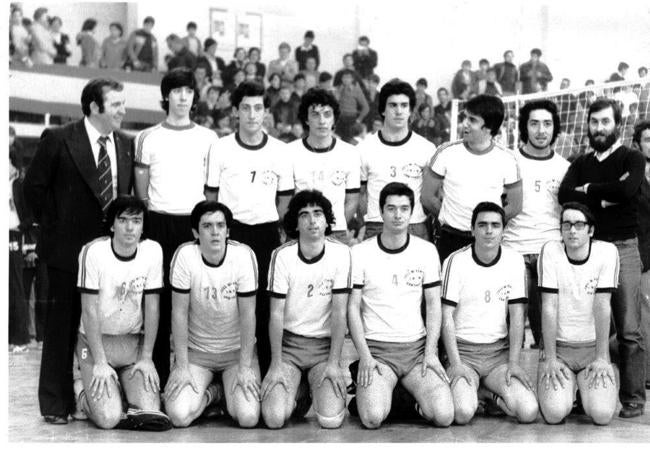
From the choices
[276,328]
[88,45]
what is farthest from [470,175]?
[88,45]

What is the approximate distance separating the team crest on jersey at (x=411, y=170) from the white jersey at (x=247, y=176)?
861mm

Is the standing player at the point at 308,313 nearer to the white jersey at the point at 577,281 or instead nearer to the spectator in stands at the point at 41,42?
the white jersey at the point at 577,281

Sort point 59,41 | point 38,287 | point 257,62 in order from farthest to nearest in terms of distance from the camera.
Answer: point 257,62, point 59,41, point 38,287

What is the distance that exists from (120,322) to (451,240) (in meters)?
2.35

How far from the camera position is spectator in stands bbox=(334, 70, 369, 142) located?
1761 centimetres

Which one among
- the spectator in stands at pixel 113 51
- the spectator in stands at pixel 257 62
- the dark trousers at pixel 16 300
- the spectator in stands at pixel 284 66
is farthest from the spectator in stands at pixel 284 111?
the dark trousers at pixel 16 300

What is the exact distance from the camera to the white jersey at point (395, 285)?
6496 millimetres

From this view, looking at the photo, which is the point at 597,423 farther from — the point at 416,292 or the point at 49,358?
the point at 49,358

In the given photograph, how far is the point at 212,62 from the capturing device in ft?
59.5

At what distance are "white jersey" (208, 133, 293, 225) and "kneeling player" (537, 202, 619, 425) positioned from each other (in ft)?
6.20

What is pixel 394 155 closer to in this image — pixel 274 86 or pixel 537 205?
pixel 537 205
